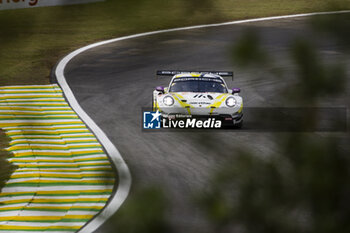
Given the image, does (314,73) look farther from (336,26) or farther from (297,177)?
(297,177)

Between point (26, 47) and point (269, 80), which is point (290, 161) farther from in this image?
point (26, 47)

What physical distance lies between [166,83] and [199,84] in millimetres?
4371

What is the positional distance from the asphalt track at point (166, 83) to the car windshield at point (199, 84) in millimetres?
558

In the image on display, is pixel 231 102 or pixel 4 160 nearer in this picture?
pixel 4 160

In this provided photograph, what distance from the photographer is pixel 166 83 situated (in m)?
17.1

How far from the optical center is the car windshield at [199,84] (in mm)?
12609

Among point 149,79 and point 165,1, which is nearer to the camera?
point 165,1

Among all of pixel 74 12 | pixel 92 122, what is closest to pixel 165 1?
pixel 74 12

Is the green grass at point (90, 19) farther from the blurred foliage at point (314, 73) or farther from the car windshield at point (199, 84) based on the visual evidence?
the car windshield at point (199, 84)

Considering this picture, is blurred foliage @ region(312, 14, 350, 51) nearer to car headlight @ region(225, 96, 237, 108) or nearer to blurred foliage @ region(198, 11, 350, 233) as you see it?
blurred foliage @ region(198, 11, 350, 233)

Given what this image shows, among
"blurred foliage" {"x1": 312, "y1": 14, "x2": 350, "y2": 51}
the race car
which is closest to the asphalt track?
"blurred foliage" {"x1": 312, "y1": 14, "x2": 350, "y2": 51}

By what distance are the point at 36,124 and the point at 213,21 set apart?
0.64m

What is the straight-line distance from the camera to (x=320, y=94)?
71.4 inches

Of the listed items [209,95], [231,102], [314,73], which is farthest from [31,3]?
[231,102]
